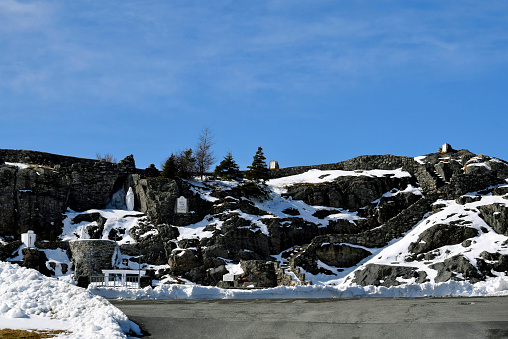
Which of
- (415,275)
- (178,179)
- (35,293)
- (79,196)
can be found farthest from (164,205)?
(35,293)

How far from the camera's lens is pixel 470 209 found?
119 ft

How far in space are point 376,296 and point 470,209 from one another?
1438 cm

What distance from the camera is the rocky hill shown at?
3416cm

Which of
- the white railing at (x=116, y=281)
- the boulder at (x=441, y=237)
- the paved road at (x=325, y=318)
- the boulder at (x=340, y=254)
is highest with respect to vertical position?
the boulder at (x=441, y=237)

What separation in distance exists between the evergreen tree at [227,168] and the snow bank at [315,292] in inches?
919

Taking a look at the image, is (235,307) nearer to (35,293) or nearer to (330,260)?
(35,293)

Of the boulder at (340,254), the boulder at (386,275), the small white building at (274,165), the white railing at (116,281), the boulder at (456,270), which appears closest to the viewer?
Answer: the white railing at (116,281)

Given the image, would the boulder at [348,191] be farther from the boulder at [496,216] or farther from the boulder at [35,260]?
the boulder at [35,260]

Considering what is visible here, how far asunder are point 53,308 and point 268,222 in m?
25.1

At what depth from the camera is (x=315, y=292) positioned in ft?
82.2

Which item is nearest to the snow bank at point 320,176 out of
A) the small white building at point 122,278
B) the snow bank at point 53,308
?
the small white building at point 122,278

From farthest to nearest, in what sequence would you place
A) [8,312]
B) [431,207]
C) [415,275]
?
[431,207] < [415,275] < [8,312]

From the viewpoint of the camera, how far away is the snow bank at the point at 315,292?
Answer: 2453cm

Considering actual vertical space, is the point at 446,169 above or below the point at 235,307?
above
